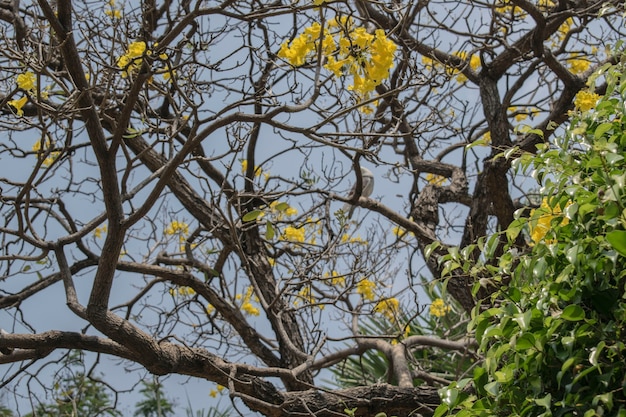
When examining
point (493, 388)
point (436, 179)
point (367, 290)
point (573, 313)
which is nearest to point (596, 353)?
point (573, 313)

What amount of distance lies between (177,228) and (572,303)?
4.29 metres

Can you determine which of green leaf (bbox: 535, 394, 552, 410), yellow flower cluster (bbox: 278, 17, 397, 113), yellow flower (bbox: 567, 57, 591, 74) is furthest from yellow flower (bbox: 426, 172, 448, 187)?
green leaf (bbox: 535, 394, 552, 410)

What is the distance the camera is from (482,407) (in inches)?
65.5

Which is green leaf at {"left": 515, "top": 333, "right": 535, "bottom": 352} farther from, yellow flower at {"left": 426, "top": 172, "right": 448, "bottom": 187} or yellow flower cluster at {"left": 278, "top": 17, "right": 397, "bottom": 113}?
yellow flower at {"left": 426, "top": 172, "right": 448, "bottom": 187}

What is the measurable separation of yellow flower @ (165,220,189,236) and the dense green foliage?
3977mm

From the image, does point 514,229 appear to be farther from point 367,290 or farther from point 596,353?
point 367,290

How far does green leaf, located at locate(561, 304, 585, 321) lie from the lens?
1.46 meters

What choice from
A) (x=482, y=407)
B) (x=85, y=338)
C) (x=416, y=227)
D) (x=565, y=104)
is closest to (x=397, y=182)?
(x=416, y=227)

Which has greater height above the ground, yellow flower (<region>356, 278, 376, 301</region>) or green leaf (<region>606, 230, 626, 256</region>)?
yellow flower (<region>356, 278, 376, 301</region>)

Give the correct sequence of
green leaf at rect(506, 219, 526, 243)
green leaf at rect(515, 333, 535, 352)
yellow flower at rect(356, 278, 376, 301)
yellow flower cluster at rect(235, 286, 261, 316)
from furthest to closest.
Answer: yellow flower cluster at rect(235, 286, 261, 316) < yellow flower at rect(356, 278, 376, 301) < green leaf at rect(506, 219, 526, 243) < green leaf at rect(515, 333, 535, 352)

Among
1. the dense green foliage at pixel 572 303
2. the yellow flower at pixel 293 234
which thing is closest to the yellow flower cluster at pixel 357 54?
the dense green foliage at pixel 572 303

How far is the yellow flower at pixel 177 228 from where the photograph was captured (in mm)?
5516

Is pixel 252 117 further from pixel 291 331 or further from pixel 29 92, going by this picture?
pixel 291 331

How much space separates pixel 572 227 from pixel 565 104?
3106 millimetres
